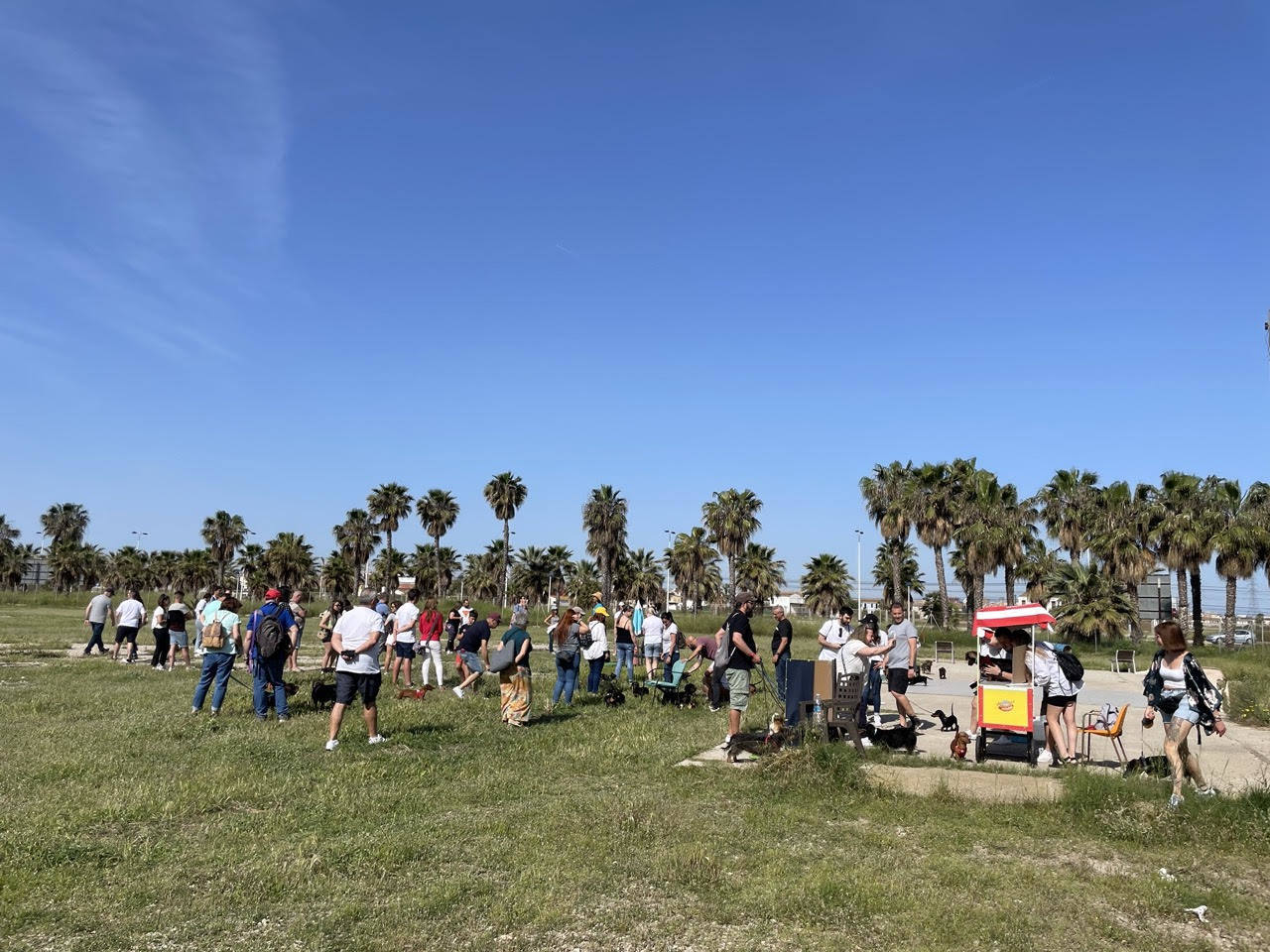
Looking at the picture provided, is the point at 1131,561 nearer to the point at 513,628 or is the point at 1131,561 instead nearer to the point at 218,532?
the point at 513,628

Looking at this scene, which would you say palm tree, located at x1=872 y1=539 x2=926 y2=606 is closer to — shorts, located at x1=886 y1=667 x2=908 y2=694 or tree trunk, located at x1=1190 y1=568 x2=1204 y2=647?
tree trunk, located at x1=1190 y1=568 x2=1204 y2=647

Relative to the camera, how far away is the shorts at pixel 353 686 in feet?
31.9

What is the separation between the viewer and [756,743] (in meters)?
9.48

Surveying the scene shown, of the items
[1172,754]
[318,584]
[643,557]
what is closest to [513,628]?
[1172,754]

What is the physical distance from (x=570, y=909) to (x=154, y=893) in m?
2.29

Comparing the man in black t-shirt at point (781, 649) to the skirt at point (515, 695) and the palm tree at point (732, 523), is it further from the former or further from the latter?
the palm tree at point (732, 523)

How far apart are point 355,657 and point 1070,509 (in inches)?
2002

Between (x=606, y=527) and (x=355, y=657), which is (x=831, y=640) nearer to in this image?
(x=355, y=657)

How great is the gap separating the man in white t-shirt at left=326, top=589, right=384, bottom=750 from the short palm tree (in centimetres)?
7794

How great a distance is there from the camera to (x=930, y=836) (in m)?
6.56

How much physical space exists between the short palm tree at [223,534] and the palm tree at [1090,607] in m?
66.3

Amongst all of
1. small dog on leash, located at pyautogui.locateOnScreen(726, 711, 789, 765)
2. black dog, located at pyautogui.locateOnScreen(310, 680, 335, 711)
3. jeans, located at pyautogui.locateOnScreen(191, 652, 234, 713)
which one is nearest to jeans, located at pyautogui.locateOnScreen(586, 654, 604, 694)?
black dog, located at pyautogui.locateOnScreen(310, 680, 335, 711)

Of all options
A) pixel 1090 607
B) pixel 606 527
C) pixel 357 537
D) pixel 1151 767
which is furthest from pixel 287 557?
pixel 1151 767

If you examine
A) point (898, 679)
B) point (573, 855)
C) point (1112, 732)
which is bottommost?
point (573, 855)
